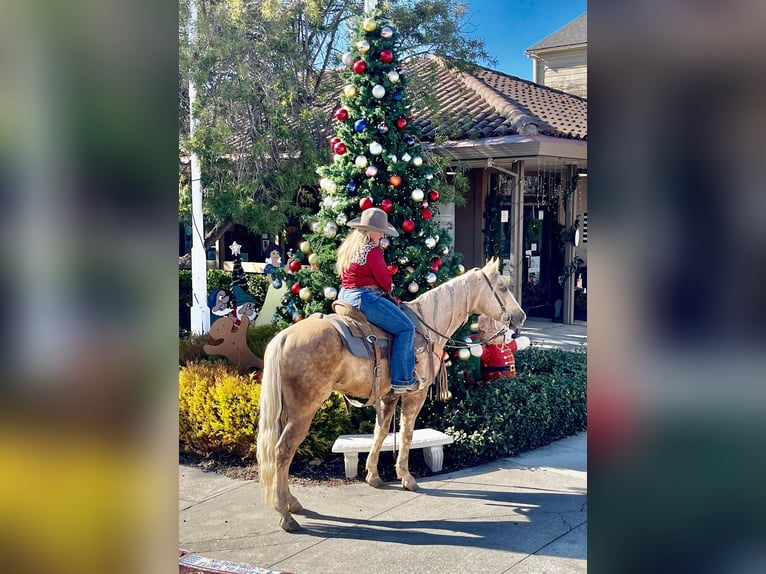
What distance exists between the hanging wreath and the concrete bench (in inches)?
373

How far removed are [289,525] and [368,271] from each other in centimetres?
229

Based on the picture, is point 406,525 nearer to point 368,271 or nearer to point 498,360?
point 368,271

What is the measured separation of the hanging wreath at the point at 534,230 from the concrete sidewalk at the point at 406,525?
9.23m

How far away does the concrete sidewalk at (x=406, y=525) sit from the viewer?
207 inches

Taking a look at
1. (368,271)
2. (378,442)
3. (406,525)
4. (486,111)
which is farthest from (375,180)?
(486,111)

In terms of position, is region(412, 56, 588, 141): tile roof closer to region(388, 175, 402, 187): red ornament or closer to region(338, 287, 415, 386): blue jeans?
region(388, 175, 402, 187): red ornament

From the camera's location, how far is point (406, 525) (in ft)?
19.6

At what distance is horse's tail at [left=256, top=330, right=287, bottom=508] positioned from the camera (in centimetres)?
594

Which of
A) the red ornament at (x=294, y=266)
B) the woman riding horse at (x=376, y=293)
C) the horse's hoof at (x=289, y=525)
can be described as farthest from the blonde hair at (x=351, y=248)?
the red ornament at (x=294, y=266)
